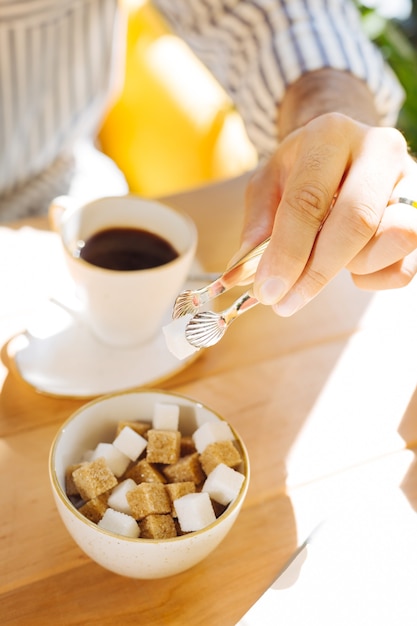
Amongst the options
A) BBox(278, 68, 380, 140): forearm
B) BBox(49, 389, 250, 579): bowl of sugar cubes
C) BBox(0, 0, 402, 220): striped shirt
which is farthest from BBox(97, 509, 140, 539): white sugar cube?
BBox(0, 0, 402, 220): striped shirt

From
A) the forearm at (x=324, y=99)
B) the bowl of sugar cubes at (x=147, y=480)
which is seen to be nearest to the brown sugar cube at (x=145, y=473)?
the bowl of sugar cubes at (x=147, y=480)

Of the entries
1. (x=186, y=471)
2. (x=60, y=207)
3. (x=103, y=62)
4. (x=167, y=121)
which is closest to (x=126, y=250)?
(x=60, y=207)

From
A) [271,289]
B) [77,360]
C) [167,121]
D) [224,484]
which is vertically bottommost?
[167,121]

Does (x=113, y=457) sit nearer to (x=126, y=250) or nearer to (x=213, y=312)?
(x=213, y=312)

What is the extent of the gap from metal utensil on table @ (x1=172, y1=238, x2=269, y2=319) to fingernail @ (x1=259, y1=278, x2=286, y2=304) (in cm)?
5

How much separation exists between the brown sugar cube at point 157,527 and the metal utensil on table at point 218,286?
179 millimetres

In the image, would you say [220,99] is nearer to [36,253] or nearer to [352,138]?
[36,253]

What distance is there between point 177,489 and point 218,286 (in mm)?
180

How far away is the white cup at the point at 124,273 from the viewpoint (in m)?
0.75

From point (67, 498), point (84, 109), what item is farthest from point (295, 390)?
point (84, 109)

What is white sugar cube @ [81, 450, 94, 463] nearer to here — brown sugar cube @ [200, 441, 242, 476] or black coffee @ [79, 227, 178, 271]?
brown sugar cube @ [200, 441, 242, 476]

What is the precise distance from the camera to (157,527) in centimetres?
53

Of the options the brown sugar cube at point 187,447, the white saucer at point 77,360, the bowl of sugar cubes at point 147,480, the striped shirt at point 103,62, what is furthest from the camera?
the striped shirt at point 103,62

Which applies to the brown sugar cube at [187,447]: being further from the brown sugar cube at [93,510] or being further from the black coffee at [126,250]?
the black coffee at [126,250]
